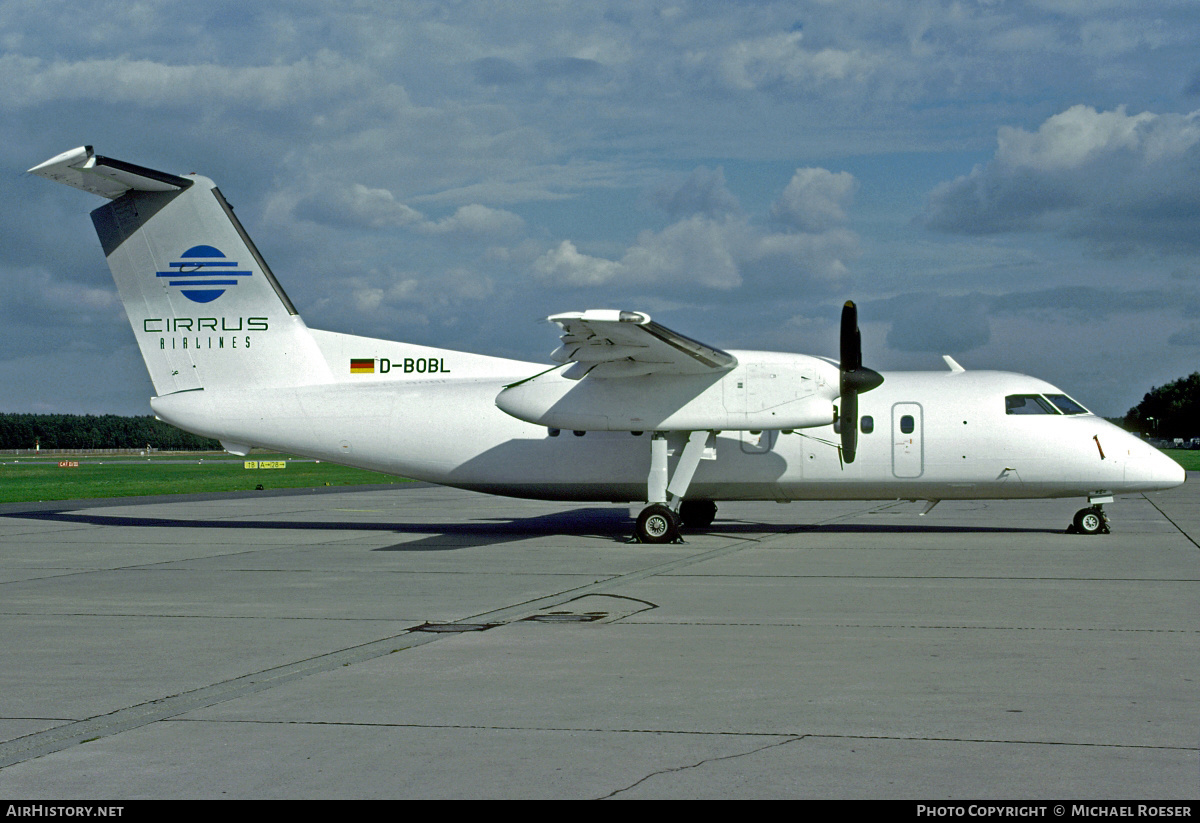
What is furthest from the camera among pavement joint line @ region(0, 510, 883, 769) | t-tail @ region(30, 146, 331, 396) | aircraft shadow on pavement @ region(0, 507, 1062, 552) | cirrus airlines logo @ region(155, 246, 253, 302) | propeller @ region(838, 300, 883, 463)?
cirrus airlines logo @ region(155, 246, 253, 302)

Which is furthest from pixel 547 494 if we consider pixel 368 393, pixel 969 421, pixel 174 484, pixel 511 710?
pixel 174 484

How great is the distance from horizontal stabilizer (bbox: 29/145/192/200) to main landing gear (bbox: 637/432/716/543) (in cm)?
1072

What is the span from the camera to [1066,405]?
811 inches

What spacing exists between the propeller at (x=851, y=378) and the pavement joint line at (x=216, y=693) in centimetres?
809

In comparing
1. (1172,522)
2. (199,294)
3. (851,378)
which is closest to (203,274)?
(199,294)

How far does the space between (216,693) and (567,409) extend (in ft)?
39.8

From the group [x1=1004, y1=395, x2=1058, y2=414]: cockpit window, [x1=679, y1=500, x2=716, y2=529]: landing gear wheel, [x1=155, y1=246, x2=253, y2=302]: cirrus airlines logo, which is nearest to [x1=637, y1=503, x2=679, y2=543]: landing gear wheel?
[x1=679, y1=500, x2=716, y2=529]: landing gear wheel

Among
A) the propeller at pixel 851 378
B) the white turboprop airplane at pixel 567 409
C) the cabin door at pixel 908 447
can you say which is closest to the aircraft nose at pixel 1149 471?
the white turboprop airplane at pixel 567 409

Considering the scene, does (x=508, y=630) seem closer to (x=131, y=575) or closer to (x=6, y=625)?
(x=6, y=625)

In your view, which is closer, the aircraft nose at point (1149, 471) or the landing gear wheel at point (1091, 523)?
the aircraft nose at point (1149, 471)

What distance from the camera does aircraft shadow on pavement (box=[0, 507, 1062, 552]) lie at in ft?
68.7

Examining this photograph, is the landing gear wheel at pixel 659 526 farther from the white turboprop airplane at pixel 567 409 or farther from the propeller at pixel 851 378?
the propeller at pixel 851 378

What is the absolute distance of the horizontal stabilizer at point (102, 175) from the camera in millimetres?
19344

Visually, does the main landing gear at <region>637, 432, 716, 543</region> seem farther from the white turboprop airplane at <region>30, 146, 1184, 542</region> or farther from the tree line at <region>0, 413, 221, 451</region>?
the tree line at <region>0, 413, 221, 451</region>
